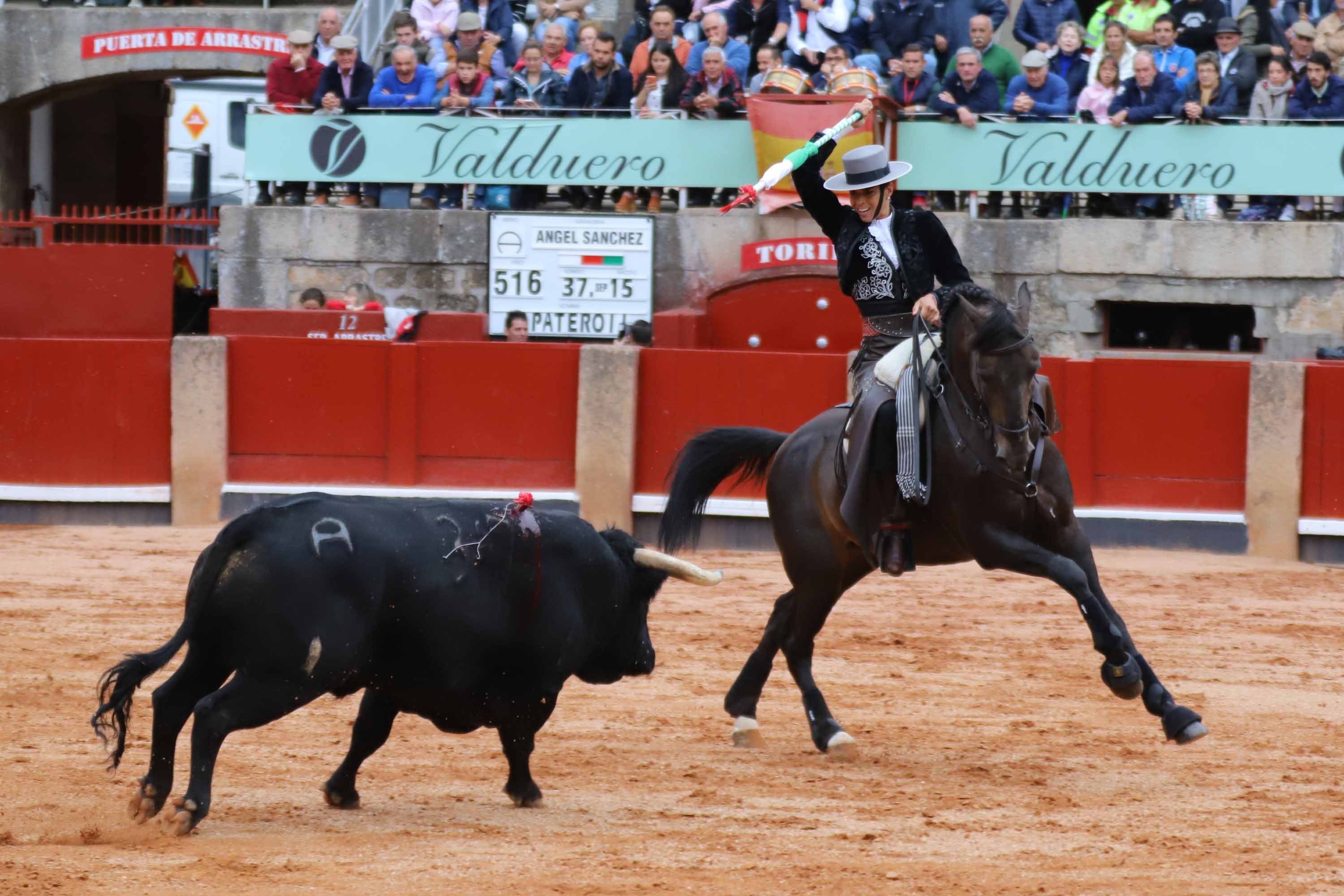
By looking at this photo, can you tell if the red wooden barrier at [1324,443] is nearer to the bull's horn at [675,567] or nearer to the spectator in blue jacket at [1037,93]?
the spectator in blue jacket at [1037,93]

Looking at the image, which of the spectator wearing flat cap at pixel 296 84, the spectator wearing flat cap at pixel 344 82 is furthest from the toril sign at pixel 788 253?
the spectator wearing flat cap at pixel 296 84

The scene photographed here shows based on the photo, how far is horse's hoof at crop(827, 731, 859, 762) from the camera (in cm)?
639

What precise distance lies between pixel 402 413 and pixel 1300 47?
7154 mm

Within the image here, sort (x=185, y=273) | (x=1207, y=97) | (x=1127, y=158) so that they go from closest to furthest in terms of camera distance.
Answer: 1. (x=1207, y=97)
2. (x=1127, y=158)
3. (x=185, y=273)

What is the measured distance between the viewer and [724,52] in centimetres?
1441

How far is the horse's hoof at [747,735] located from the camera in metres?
6.60

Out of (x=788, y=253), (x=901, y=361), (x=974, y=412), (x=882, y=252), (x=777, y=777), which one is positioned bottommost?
(x=777, y=777)

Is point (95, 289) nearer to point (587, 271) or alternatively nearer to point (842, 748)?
point (587, 271)

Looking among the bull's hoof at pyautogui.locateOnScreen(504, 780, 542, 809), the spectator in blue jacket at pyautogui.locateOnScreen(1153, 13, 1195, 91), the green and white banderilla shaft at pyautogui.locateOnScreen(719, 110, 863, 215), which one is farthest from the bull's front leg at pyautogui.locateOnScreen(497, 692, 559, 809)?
the spectator in blue jacket at pyautogui.locateOnScreen(1153, 13, 1195, 91)

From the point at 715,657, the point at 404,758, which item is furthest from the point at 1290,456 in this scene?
the point at 404,758

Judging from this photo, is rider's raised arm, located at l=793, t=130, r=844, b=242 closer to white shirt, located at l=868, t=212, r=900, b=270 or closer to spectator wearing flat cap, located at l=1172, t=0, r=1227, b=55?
white shirt, located at l=868, t=212, r=900, b=270

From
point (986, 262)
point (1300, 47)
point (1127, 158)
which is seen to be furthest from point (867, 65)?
point (1300, 47)

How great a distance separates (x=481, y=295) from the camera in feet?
48.6

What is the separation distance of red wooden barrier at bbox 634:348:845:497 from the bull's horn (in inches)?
244
